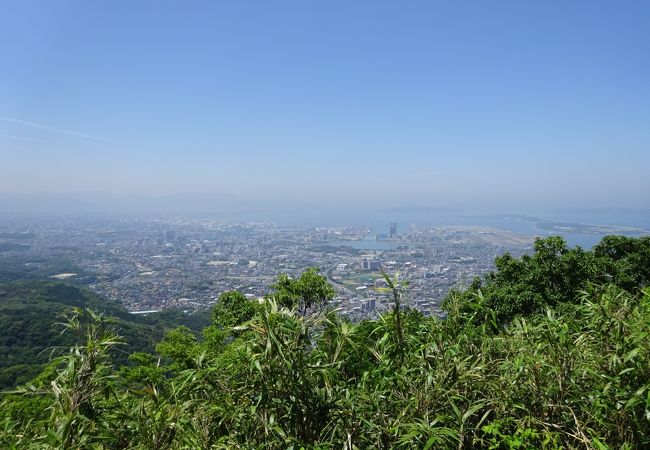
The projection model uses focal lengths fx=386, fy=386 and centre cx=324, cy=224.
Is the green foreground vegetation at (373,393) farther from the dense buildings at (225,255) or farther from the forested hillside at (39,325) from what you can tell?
the dense buildings at (225,255)

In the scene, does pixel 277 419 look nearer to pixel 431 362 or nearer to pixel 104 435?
pixel 104 435

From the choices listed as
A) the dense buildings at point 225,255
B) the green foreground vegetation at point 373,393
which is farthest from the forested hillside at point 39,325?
the green foreground vegetation at point 373,393

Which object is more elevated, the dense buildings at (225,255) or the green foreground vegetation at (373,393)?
the green foreground vegetation at (373,393)

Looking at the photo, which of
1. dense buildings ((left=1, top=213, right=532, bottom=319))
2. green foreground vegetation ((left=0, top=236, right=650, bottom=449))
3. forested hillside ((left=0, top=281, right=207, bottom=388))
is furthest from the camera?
dense buildings ((left=1, top=213, right=532, bottom=319))

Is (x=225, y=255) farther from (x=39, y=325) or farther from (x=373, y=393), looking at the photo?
(x=373, y=393)

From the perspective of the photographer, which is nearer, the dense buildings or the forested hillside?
the forested hillside

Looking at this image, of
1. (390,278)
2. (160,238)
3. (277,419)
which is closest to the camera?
(277,419)

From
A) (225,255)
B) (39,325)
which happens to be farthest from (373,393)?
(225,255)

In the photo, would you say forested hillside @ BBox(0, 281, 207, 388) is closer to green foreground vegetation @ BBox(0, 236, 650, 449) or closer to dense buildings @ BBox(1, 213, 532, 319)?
dense buildings @ BBox(1, 213, 532, 319)

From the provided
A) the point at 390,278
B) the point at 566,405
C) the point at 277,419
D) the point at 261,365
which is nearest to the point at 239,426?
the point at 277,419

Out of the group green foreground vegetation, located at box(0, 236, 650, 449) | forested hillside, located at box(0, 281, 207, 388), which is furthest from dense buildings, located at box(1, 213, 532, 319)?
green foreground vegetation, located at box(0, 236, 650, 449)

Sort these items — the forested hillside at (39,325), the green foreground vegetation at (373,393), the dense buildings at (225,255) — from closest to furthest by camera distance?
1. the green foreground vegetation at (373,393)
2. the forested hillside at (39,325)
3. the dense buildings at (225,255)
